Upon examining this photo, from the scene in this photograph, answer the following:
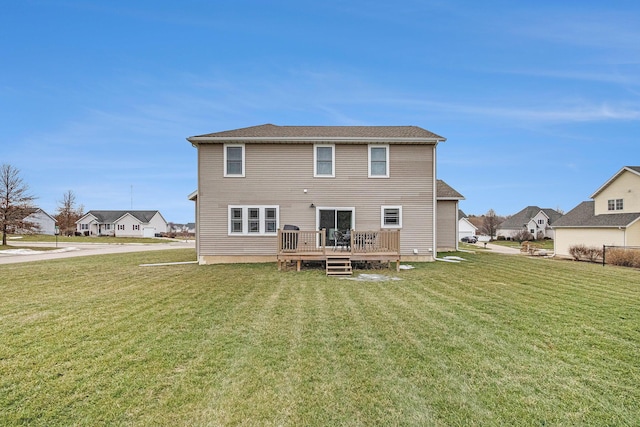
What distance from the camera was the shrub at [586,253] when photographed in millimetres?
20141

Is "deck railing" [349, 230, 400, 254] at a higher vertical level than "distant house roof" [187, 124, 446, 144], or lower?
lower

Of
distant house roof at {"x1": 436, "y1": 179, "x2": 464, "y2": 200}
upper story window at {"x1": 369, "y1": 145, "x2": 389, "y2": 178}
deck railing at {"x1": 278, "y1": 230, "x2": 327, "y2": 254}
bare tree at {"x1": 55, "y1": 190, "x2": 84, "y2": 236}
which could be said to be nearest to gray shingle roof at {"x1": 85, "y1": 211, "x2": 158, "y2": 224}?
bare tree at {"x1": 55, "y1": 190, "x2": 84, "y2": 236}

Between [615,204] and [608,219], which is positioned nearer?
[608,219]

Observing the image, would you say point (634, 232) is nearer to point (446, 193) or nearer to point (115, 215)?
point (446, 193)

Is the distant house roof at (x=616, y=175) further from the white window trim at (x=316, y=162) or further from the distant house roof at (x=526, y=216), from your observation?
the distant house roof at (x=526, y=216)

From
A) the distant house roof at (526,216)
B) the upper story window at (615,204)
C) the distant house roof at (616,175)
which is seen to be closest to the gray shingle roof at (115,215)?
the distant house roof at (616,175)

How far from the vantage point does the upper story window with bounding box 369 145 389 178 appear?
14375 mm

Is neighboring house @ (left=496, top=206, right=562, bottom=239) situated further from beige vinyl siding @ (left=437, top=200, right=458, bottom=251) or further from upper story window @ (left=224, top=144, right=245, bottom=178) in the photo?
upper story window @ (left=224, top=144, right=245, bottom=178)

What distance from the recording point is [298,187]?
14.3 metres

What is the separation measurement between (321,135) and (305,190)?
2605 millimetres

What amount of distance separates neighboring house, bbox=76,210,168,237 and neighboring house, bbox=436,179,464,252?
57.9 metres

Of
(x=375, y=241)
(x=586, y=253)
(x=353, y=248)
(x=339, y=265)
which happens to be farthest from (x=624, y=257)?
(x=339, y=265)

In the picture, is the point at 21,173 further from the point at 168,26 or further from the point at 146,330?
the point at 146,330

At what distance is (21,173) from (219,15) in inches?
1152
